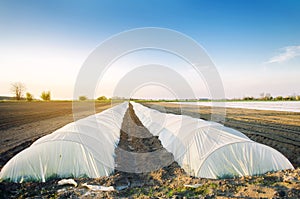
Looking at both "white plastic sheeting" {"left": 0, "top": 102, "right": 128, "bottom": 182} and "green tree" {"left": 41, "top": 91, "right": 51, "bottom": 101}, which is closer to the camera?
"white plastic sheeting" {"left": 0, "top": 102, "right": 128, "bottom": 182}

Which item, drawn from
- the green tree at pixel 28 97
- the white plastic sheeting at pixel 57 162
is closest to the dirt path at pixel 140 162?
the white plastic sheeting at pixel 57 162

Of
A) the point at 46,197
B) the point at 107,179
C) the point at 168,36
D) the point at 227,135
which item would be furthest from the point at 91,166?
the point at 168,36

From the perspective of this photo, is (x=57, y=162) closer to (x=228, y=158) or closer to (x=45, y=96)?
(x=228, y=158)

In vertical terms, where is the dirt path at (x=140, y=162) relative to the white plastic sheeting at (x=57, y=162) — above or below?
below

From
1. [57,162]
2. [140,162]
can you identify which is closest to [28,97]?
[140,162]

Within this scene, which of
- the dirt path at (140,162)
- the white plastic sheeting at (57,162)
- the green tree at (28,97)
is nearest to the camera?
the white plastic sheeting at (57,162)

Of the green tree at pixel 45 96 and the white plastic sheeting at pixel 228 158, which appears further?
the green tree at pixel 45 96

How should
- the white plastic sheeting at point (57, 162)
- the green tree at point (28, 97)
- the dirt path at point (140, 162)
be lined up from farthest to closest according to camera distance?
the green tree at point (28, 97) < the dirt path at point (140, 162) < the white plastic sheeting at point (57, 162)

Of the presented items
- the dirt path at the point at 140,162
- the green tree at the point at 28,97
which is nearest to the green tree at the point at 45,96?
the green tree at the point at 28,97

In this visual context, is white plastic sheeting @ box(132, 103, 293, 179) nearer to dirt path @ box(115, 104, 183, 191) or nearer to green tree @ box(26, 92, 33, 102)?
dirt path @ box(115, 104, 183, 191)

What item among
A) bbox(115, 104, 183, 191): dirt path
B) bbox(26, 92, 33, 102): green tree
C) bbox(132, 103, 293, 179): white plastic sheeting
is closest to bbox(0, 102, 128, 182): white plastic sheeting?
bbox(115, 104, 183, 191): dirt path

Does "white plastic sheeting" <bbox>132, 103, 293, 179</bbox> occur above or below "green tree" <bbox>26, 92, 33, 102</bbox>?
below

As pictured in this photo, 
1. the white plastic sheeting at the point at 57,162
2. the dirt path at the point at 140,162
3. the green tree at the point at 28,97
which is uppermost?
the green tree at the point at 28,97

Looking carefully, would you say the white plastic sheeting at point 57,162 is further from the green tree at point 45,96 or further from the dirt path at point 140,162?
the green tree at point 45,96
